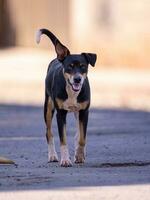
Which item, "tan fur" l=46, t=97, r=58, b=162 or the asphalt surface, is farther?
"tan fur" l=46, t=97, r=58, b=162

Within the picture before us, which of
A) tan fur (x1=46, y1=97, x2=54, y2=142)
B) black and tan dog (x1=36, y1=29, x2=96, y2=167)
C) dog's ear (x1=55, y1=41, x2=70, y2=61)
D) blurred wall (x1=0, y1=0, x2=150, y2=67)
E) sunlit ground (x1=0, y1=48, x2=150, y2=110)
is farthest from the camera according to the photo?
blurred wall (x1=0, y1=0, x2=150, y2=67)

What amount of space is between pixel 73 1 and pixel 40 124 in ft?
49.8

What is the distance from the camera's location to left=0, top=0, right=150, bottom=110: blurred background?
2394 cm

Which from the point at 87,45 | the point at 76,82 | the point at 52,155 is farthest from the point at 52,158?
the point at 87,45

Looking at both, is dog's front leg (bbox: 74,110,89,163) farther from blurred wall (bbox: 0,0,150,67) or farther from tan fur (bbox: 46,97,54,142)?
blurred wall (bbox: 0,0,150,67)

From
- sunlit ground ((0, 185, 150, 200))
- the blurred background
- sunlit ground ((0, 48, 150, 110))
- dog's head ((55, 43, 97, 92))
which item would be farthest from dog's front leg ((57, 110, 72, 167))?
the blurred background

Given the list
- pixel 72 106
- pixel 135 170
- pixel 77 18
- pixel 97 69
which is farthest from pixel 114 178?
pixel 77 18

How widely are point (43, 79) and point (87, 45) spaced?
4221 mm

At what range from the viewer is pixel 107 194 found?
9.60 m

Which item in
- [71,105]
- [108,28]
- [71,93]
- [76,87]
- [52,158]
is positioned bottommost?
[108,28]

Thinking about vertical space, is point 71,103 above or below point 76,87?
below

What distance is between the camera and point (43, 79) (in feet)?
88.4

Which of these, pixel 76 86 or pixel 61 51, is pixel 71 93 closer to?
pixel 76 86

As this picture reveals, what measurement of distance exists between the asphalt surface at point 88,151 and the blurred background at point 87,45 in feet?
7.87
